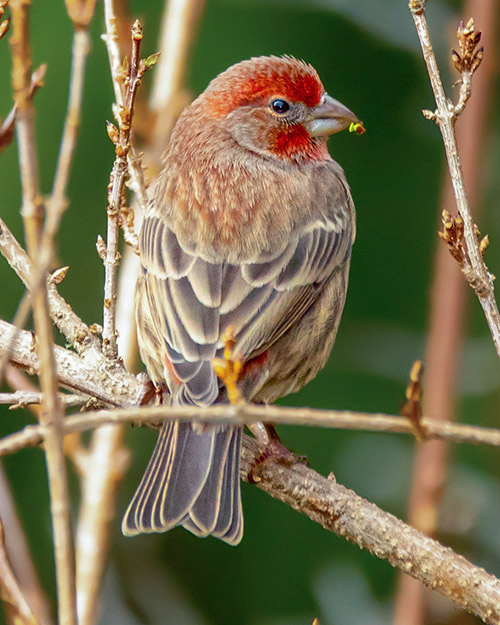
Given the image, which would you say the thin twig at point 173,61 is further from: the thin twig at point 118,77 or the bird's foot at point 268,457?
the bird's foot at point 268,457

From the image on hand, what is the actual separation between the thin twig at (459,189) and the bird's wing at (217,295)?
3.21 feet

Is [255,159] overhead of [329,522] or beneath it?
overhead

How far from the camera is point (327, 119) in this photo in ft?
15.6

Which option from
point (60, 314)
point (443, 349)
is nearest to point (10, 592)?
point (60, 314)

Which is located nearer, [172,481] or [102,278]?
[172,481]

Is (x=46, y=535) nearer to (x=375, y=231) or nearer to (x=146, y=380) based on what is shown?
(x=146, y=380)

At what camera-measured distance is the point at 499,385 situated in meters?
5.81

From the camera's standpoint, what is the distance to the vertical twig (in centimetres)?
169

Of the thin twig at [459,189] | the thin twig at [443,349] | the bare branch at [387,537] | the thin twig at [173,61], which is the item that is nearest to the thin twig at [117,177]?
the bare branch at [387,537]

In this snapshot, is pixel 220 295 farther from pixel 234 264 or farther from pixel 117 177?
pixel 117 177

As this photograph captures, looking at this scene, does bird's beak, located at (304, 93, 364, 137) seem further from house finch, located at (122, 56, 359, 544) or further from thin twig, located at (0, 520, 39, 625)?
thin twig, located at (0, 520, 39, 625)

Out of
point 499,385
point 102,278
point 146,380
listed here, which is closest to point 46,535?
point 102,278

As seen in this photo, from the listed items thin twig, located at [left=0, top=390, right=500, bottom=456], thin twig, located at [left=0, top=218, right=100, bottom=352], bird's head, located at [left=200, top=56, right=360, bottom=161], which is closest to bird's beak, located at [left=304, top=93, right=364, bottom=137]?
bird's head, located at [left=200, top=56, right=360, bottom=161]

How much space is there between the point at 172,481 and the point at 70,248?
2631mm
